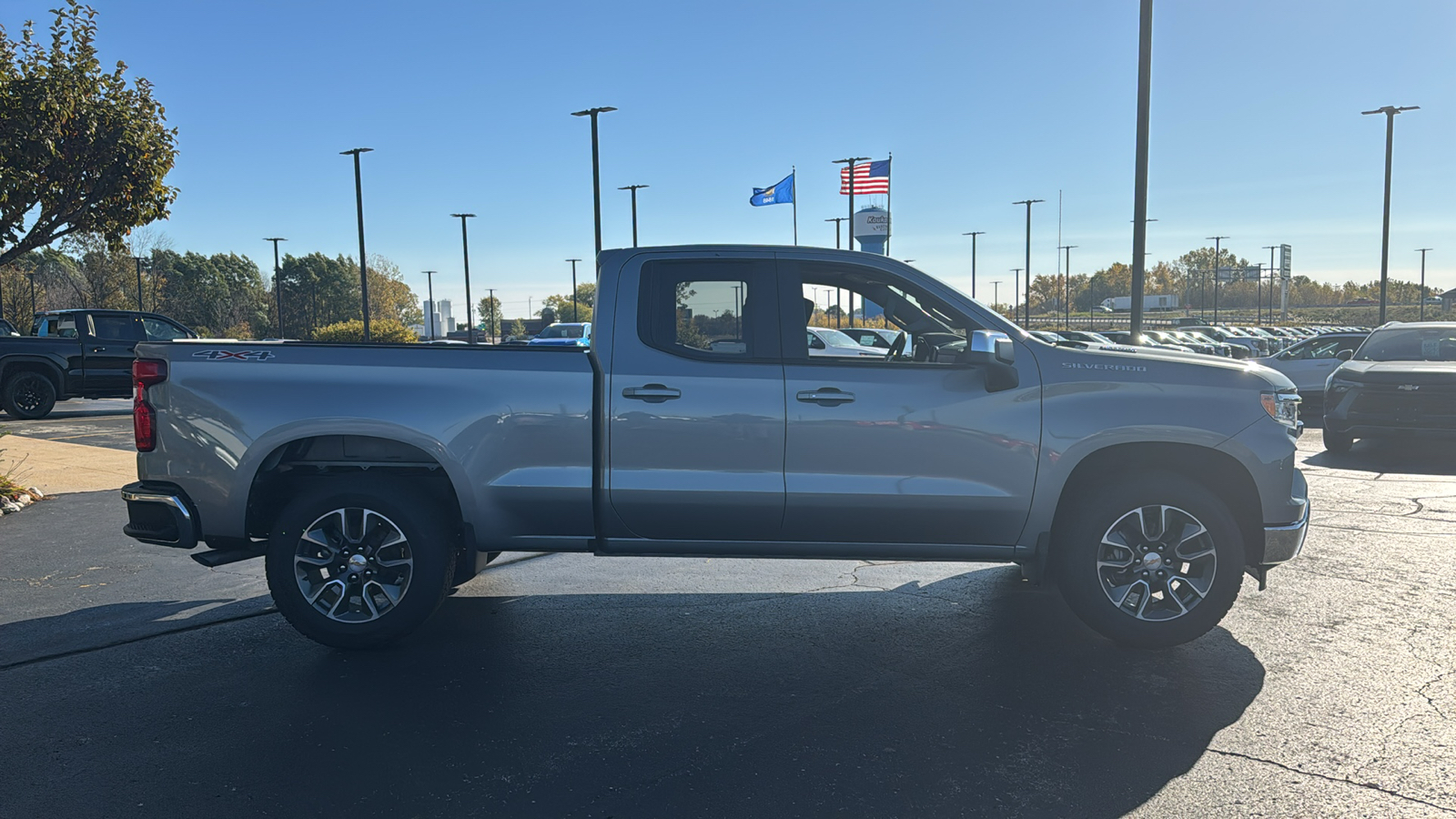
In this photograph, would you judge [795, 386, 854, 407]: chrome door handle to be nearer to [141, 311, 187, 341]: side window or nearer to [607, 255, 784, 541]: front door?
[607, 255, 784, 541]: front door

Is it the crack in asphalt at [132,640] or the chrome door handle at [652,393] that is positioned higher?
the chrome door handle at [652,393]

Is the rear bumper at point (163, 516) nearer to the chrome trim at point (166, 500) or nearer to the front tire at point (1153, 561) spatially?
the chrome trim at point (166, 500)

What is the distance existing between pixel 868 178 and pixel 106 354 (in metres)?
29.3

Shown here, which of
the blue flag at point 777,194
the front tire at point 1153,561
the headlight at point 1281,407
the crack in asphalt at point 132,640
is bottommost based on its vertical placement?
the crack in asphalt at point 132,640

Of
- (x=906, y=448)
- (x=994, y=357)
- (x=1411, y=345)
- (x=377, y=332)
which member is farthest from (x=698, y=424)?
(x=377, y=332)

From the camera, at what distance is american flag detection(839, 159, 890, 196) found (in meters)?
40.2

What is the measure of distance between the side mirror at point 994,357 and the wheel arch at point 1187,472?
1.93ft

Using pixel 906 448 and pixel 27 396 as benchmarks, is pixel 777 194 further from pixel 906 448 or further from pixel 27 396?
pixel 906 448

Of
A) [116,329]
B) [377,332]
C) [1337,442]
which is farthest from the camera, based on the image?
[377,332]

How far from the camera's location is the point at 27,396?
703 inches

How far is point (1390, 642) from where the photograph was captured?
5.14m

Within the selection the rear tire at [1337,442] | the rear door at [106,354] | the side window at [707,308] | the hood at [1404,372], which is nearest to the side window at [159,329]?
the rear door at [106,354]

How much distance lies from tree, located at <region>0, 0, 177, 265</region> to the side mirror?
893cm

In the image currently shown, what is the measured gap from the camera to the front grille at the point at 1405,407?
11.3 meters
